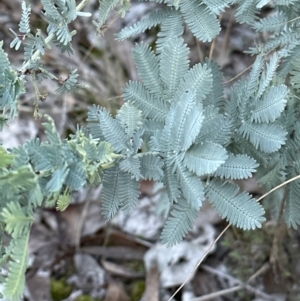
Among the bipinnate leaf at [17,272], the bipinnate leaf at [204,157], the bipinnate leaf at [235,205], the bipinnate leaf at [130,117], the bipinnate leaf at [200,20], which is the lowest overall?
the bipinnate leaf at [235,205]

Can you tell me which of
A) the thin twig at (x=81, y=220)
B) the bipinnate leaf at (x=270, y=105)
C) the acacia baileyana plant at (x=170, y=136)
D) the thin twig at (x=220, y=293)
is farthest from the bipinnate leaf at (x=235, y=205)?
the thin twig at (x=81, y=220)

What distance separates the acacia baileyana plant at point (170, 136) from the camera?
1.88 ft

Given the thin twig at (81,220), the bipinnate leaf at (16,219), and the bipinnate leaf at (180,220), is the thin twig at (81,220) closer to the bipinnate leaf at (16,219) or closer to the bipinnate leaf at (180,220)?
the bipinnate leaf at (180,220)

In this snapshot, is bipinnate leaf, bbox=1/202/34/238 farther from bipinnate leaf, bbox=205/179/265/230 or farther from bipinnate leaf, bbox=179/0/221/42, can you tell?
bipinnate leaf, bbox=179/0/221/42

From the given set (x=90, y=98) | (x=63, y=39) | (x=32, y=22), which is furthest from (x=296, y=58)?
(x=32, y=22)

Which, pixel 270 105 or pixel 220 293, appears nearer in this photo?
pixel 270 105

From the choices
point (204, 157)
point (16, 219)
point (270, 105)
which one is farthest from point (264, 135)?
point (16, 219)

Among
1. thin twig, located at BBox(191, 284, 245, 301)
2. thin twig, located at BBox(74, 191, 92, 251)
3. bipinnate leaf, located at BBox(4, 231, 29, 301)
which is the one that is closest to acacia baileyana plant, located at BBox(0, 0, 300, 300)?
bipinnate leaf, located at BBox(4, 231, 29, 301)

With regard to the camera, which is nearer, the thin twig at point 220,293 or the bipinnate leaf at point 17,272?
the bipinnate leaf at point 17,272

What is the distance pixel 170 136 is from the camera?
0.67 m

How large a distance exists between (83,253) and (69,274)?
7 centimetres

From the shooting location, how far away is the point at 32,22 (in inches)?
72.6

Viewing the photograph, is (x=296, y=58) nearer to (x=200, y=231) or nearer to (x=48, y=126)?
(x=48, y=126)

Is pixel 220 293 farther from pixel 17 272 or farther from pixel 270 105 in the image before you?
pixel 17 272
